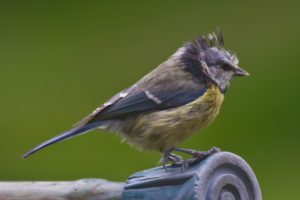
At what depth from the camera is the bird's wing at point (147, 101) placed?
199 cm

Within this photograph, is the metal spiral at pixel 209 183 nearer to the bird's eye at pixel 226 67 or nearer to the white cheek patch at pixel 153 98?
the white cheek patch at pixel 153 98

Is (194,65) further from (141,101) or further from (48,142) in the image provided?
(48,142)

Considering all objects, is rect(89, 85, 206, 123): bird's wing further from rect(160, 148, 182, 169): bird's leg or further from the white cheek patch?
rect(160, 148, 182, 169): bird's leg

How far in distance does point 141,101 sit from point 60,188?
58 cm

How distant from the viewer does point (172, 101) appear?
6.67 ft

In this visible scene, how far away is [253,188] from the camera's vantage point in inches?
55.0

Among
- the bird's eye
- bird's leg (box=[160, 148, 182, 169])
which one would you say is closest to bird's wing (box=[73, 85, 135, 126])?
bird's leg (box=[160, 148, 182, 169])

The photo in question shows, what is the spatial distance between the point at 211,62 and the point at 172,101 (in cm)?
25

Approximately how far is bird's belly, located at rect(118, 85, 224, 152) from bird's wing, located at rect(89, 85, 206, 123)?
0.03 m

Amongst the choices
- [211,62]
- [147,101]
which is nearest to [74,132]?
[147,101]

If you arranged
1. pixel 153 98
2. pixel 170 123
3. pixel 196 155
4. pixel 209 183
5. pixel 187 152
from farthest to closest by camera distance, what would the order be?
1. pixel 153 98
2. pixel 170 123
3. pixel 187 152
4. pixel 196 155
5. pixel 209 183

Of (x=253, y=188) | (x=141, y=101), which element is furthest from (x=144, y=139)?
(x=253, y=188)

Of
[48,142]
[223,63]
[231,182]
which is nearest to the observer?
[231,182]

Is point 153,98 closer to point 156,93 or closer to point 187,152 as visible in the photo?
point 156,93
